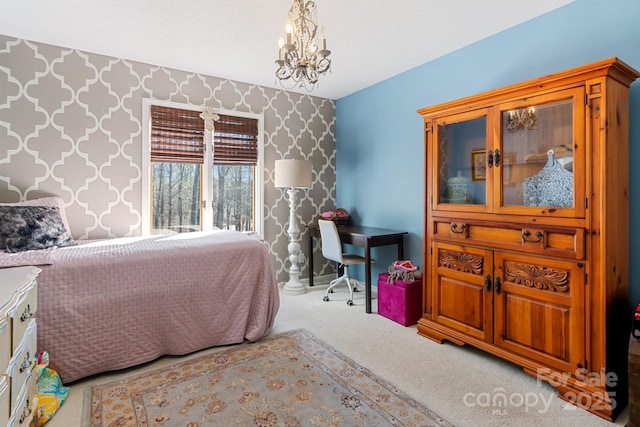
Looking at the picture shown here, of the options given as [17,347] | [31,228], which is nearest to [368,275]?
[17,347]

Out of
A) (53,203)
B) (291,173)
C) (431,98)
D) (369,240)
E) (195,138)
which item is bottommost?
(369,240)

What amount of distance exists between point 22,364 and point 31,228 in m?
1.51

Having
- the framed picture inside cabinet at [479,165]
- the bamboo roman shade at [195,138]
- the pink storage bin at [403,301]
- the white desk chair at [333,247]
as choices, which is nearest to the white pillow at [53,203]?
the bamboo roman shade at [195,138]

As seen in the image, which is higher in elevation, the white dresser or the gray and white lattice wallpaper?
the gray and white lattice wallpaper

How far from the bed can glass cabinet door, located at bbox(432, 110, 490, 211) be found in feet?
5.06

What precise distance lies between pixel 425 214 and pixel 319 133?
A: 2.24 m

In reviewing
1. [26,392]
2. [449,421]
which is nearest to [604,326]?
[449,421]

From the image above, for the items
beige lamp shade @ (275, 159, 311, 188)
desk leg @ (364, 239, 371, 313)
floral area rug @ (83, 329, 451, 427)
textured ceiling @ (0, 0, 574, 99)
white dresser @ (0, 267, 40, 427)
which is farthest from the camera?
beige lamp shade @ (275, 159, 311, 188)

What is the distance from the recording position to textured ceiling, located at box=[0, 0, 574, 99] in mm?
2418

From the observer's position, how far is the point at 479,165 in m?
2.49

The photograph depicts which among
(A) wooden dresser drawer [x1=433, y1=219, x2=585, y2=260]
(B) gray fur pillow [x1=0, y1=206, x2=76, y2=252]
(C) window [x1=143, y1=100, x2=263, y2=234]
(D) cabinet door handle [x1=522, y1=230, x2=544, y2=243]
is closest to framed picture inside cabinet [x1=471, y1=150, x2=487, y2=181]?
(A) wooden dresser drawer [x1=433, y1=219, x2=585, y2=260]

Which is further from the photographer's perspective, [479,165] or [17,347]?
[479,165]

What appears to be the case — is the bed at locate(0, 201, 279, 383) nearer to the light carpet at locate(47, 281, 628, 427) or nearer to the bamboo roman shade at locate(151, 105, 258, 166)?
the light carpet at locate(47, 281, 628, 427)

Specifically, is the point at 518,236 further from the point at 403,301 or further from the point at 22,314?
the point at 22,314
